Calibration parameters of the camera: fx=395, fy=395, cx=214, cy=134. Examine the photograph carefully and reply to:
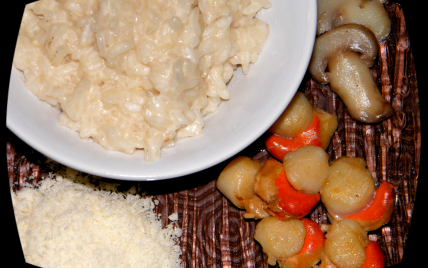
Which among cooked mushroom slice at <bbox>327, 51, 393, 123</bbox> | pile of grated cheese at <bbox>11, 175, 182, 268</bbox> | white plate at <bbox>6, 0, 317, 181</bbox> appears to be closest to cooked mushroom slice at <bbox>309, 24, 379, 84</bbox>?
cooked mushroom slice at <bbox>327, 51, 393, 123</bbox>

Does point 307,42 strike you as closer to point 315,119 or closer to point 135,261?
point 315,119

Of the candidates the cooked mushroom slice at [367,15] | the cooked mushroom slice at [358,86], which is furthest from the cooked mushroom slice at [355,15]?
the cooked mushroom slice at [358,86]

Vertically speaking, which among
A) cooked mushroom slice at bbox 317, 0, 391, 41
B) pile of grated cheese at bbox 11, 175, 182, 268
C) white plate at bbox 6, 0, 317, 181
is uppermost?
cooked mushroom slice at bbox 317, 0, 391, 41

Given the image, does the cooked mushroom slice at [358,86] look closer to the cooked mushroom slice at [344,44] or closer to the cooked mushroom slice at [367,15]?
the cooked mushroom slice at [344,44]

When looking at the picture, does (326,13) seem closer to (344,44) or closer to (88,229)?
Answer: (344,44)

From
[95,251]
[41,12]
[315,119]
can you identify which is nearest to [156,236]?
[95,251]

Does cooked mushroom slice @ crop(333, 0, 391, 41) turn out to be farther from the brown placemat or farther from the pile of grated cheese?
the pile of grated cheese
